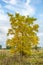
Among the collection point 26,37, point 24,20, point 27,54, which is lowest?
point 27,54

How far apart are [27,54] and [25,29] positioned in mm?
4313

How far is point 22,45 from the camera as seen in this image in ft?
132

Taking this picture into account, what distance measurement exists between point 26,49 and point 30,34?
271cm

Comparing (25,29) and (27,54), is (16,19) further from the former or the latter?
(27,54)

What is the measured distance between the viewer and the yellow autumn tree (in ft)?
132

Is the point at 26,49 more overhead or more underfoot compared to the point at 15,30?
more underfoot

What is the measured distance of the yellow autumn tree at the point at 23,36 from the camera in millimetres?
40250

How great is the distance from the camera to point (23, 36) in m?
40.0

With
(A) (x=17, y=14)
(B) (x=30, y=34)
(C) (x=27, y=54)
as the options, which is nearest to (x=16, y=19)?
(A) (x=17, y=14)

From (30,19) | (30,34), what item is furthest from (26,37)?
(30,19)

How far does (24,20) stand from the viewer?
42500 millimetres

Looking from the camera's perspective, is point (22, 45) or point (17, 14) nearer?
point (22, 45)

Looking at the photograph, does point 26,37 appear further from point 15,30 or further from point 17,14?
point 17,14

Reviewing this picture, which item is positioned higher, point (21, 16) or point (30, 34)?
point (21, 16)
